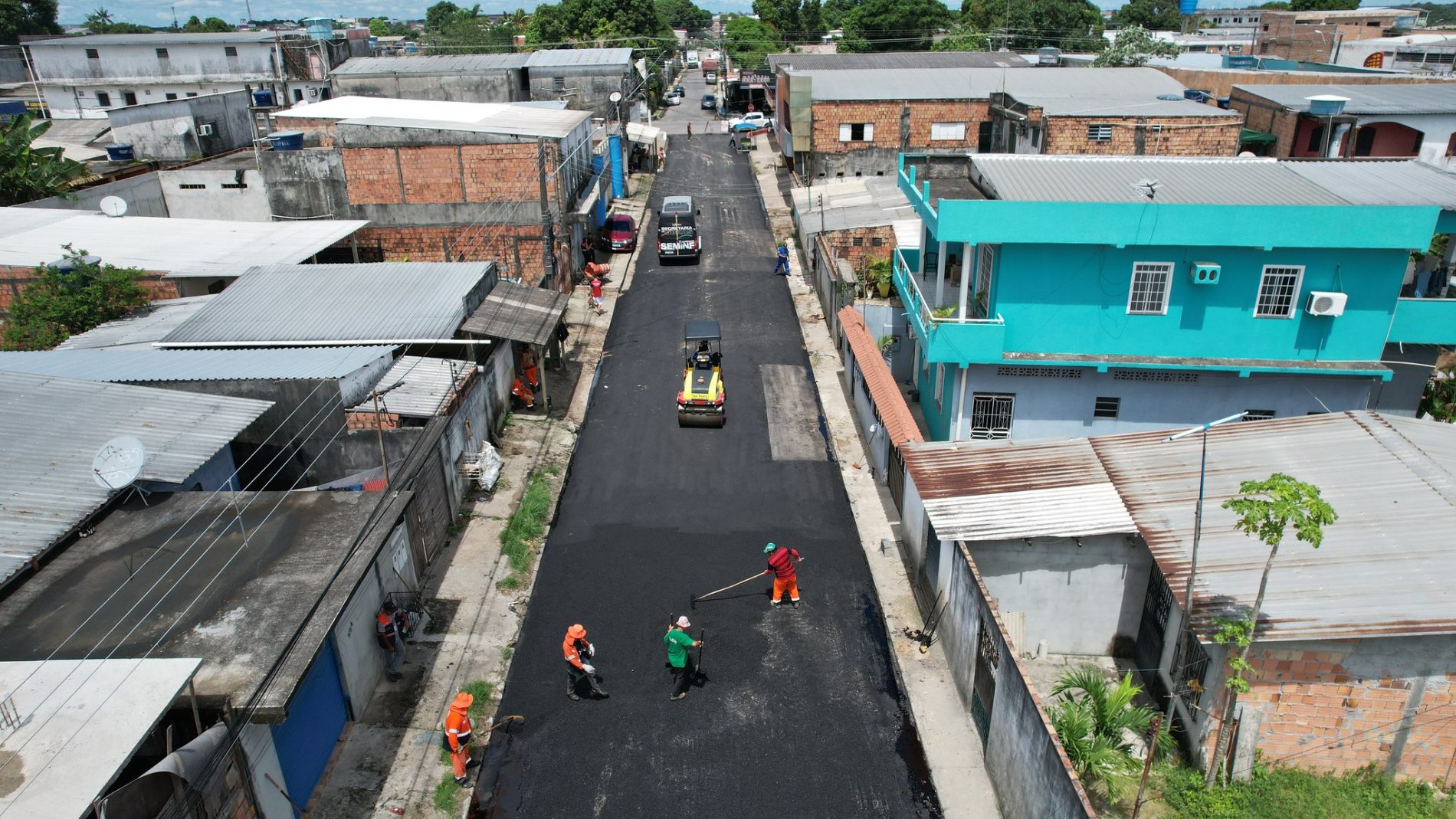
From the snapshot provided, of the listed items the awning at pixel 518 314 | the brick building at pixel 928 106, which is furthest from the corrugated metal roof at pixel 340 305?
the brick building at pixel 928 106

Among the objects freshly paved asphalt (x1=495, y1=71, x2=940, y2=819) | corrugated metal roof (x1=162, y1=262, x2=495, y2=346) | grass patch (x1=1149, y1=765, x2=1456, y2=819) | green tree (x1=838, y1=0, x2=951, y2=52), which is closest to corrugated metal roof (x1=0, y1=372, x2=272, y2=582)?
corrugated metal roof (x1=162, y1=262, x2=495, y2=346)

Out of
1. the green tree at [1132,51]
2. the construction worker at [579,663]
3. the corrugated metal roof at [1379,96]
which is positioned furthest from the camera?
the green tree at [1132,51]

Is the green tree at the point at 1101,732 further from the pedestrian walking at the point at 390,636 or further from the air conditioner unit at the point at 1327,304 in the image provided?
the air conditioner unit at the point at 1327,304

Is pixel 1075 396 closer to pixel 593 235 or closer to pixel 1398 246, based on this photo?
pixel 1398 246

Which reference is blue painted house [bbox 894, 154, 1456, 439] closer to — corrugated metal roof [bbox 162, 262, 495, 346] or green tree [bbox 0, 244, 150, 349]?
corrugated metal roof [bbox 162, 262, 495, 346]

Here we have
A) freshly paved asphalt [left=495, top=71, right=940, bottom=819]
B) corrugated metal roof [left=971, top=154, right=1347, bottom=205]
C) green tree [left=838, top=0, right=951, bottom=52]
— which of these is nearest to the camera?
freshly paved asphalt [left=495, top=71, right=940, bottom=819]

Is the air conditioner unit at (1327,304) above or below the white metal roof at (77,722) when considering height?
above

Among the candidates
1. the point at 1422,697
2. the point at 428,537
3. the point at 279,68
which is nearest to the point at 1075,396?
the point at 1422,697
